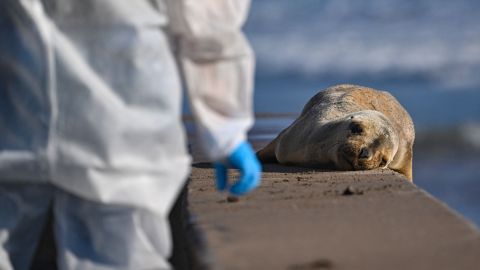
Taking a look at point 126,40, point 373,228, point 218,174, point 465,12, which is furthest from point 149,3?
point 465,12

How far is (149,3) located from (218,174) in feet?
2.15

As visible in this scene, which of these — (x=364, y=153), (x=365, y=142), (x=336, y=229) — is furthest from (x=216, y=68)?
(x=365, y=142)

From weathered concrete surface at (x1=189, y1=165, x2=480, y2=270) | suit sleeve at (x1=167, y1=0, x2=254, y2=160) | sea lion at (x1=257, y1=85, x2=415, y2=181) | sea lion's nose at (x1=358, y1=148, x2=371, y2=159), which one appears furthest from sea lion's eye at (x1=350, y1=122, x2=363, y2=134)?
suit sleeve at (x1=167, y1=0, x2=254, y2=160)

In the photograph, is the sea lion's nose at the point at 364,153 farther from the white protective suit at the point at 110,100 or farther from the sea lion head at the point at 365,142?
the white protective suit at the point at 110,100

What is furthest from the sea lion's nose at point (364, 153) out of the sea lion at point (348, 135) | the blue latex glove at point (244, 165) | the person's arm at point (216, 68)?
the person's arm at point (216, 68)

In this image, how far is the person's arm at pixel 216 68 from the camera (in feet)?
10.3

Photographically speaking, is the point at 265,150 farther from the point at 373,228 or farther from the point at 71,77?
the point at 71,77

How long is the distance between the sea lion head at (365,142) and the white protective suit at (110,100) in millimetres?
3522

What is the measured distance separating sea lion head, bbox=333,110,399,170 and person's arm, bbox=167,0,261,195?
11.5 feet

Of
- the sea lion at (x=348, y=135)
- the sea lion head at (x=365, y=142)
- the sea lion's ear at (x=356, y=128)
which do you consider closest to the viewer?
the sea lion head at (x=365, y=142)

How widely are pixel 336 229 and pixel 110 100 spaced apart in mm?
1164

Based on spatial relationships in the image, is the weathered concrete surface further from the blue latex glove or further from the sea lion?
the sea lion

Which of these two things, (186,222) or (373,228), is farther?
(186,222)

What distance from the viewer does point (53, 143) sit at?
3016mm
